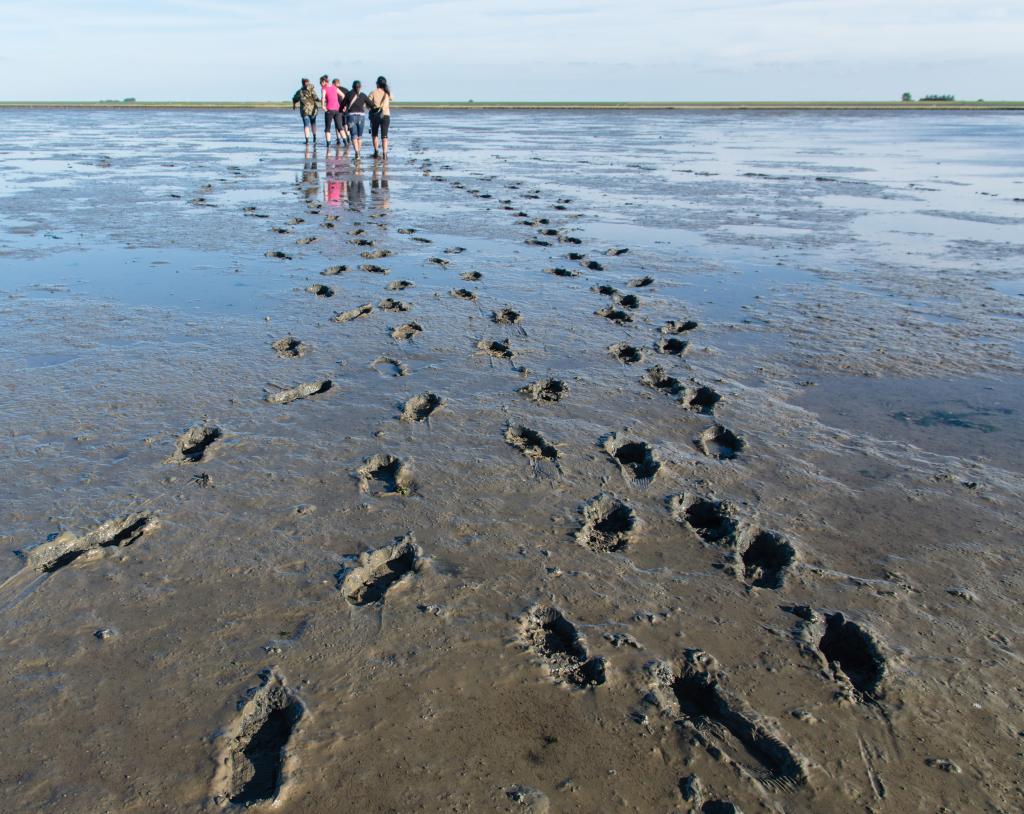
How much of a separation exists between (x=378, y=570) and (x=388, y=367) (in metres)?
2.86

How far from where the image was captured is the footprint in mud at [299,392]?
5582 mm

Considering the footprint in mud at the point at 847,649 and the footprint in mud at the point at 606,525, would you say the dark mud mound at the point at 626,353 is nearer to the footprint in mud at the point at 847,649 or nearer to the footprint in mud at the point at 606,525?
the footprint in mud at the point at 606,525

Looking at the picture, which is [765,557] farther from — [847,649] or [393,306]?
[393,306]

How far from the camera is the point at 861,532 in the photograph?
13.3 feet

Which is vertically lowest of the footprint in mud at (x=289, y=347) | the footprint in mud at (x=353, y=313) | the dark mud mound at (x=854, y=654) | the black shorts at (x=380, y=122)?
the dark mud mound at (x=854, y=654)

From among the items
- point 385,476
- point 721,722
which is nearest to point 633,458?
A: point 385,476

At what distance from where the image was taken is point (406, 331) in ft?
23.4

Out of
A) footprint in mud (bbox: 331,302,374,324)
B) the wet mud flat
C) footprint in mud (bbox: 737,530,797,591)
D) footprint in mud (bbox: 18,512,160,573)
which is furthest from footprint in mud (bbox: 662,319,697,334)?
footprint in mud (bbox: 18,512,160,573)

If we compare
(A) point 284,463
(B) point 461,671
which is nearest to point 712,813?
(B) point 461,671

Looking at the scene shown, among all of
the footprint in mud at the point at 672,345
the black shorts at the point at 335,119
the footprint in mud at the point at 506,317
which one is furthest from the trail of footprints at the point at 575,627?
the black shorts at the point at 335,119

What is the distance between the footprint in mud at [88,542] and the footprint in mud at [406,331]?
3.31 metres

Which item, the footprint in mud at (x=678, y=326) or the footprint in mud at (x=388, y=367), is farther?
the footprint in mud at (x=678, y=326)

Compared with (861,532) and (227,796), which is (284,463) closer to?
(227,796)

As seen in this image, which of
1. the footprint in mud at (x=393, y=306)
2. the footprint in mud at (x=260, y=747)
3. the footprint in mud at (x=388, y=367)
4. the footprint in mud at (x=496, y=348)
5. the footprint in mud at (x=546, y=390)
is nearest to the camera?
the footprint in mud at (x=260, y=747)
